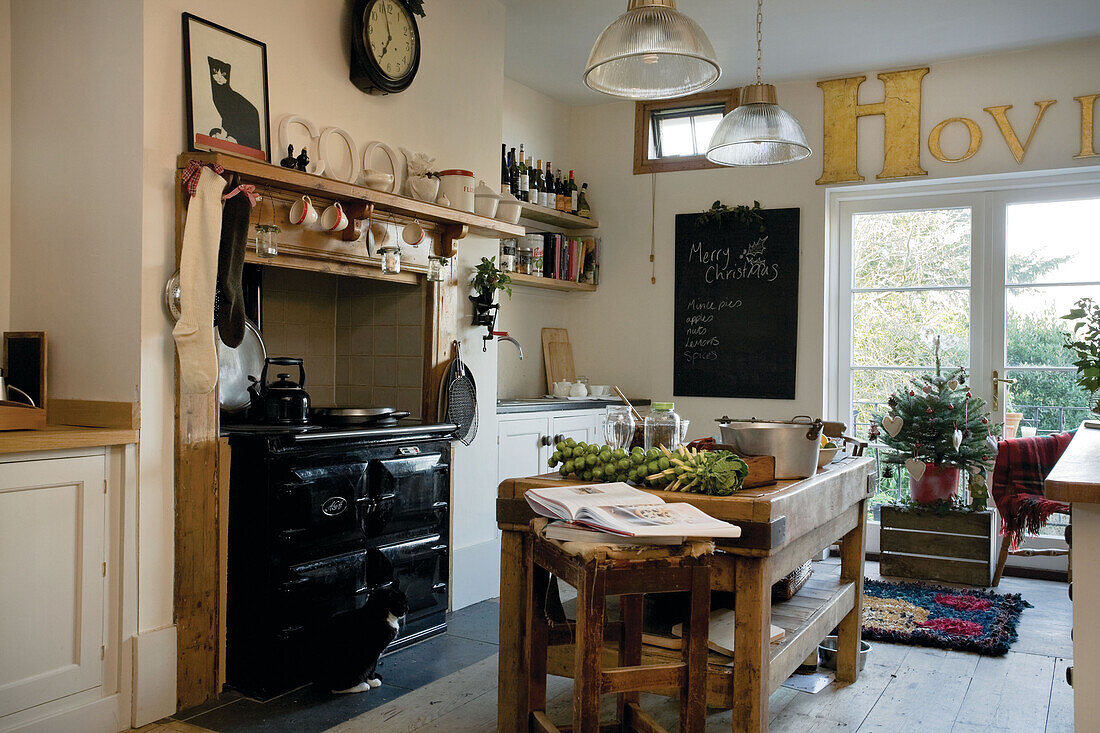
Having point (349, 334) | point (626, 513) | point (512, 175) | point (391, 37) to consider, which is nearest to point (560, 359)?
point (512, 175)

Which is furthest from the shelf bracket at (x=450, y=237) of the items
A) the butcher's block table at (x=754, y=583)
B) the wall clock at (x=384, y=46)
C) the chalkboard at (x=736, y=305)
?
the chalkboard at (x=736, y=305)

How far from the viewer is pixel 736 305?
5.38m

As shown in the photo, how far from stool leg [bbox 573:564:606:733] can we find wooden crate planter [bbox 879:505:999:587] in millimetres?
3215

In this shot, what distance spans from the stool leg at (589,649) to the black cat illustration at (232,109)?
1.96 metres

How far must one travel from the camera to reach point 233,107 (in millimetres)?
2912

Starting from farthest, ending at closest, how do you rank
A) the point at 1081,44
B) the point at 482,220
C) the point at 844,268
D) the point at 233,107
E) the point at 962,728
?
the point at 844,268 → the point at 1081,44 → the point at 482,220 → the point at 233,107 → the point at 962,728

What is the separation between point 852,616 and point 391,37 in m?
2.79

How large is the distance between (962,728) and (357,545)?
80.3 inches

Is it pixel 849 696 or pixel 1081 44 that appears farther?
pixel 1081 44

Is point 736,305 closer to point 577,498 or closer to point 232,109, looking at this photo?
point 232,109

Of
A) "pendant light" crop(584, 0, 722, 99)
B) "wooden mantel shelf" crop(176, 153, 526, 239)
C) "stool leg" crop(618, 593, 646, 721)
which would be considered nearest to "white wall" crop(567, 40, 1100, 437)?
"wooden mantel shelf" crop(176, 153, 526, 239)

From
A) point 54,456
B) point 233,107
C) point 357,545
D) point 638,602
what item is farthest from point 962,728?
point 233,107

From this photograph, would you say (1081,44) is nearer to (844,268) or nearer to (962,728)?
(844,268)

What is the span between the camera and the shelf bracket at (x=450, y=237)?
379cm
